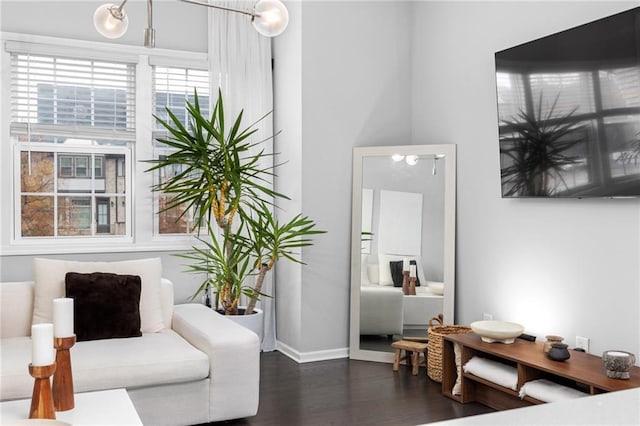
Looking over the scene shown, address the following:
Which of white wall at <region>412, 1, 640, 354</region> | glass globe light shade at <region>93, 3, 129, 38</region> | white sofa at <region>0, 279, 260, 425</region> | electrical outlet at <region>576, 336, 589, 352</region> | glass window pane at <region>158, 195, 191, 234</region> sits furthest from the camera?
glass window pane at <region>158, 195, 191, 234</region>

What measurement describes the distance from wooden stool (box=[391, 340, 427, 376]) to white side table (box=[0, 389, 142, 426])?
220cm

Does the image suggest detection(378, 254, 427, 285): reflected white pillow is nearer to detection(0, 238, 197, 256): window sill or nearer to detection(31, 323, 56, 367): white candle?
detection(0, 238, 197, 256): window sill

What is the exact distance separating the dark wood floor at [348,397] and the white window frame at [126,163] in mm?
1445

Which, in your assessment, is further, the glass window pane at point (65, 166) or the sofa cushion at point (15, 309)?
the glass window pane at point (65, 166)

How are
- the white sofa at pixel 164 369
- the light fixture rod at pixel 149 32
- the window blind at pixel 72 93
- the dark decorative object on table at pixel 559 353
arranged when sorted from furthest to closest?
the window blind at pixel 72 93 < the dark decorative object on table at pixel 559 353 < the white sofa at pixel 164 369 < the light fixture rod at pixel 149 32

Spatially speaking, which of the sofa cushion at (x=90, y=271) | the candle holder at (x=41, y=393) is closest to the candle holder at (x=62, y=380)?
the candle holder at (x=41, y=393)

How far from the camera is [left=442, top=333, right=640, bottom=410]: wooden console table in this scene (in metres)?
2.95

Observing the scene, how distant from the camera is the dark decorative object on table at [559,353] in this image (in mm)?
3201

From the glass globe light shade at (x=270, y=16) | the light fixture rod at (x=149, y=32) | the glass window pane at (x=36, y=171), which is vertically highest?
the glass globe light shade at (x=270, y=16)

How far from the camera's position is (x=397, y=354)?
4402 millimetres

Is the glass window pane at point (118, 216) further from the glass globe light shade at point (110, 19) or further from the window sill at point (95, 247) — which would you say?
the glass globe light shade at point (110, 19)

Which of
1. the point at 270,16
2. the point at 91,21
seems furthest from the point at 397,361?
the point at 91,21

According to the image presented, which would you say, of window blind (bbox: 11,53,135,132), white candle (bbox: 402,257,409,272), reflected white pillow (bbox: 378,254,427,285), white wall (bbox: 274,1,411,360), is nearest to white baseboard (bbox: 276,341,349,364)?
white wall (bbox: 274,1,411,360)

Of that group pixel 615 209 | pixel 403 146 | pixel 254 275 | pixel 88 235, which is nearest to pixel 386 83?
pixel 403 146
